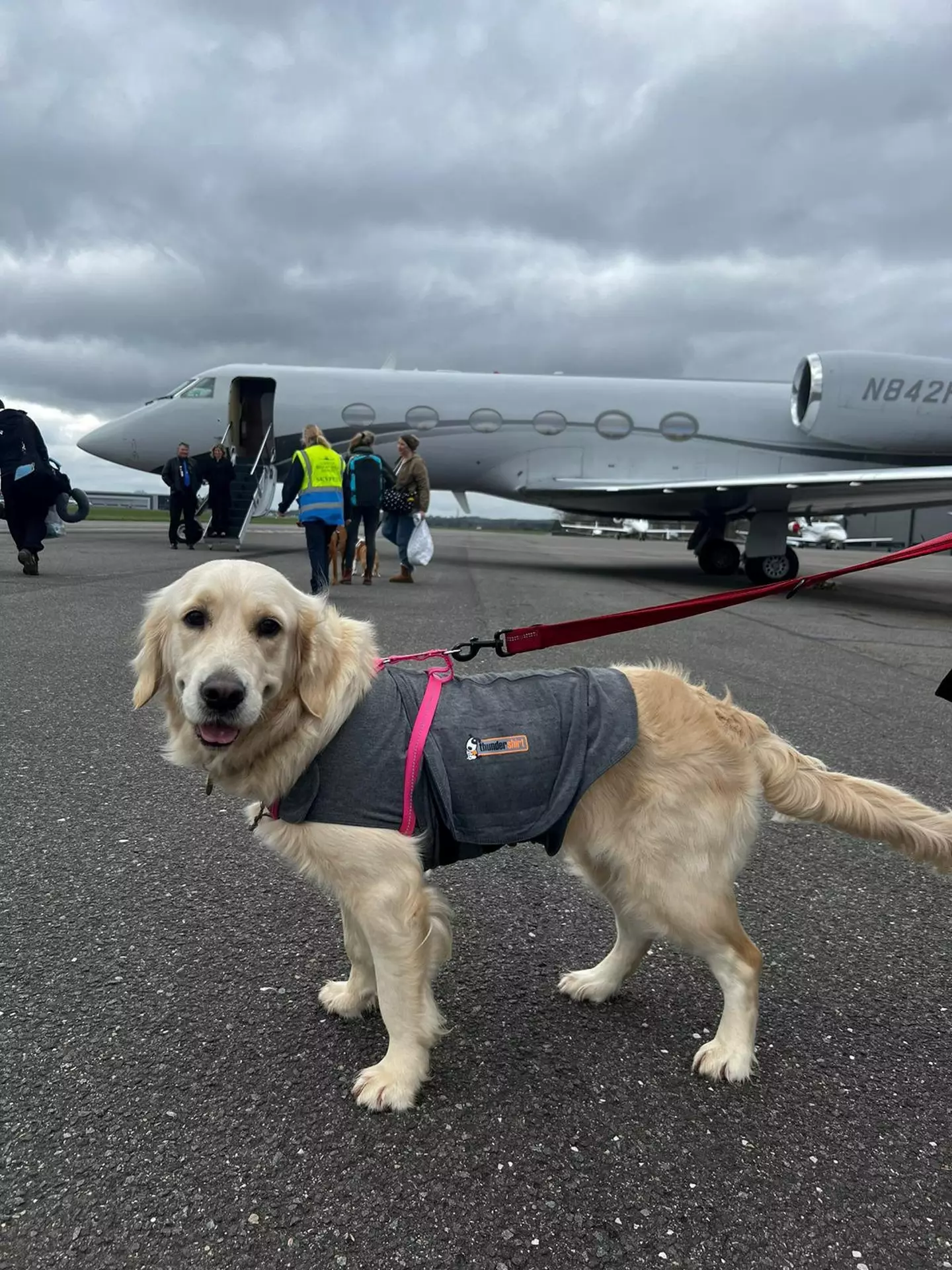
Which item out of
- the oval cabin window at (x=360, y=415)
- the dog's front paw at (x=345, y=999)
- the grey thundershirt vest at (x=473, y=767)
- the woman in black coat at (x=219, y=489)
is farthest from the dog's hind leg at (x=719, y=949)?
the oval cabin window at (x=360, y=415)

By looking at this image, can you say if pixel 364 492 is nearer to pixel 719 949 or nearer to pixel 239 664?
pixel 239 664

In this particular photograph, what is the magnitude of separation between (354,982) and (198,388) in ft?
64.3

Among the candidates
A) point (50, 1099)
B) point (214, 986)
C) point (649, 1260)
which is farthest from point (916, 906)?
point (50, 1099)

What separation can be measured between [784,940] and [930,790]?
1803mm

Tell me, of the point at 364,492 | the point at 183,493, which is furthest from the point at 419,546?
the point at 183,493

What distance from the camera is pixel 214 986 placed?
2.26 m

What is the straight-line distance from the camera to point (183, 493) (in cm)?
1795

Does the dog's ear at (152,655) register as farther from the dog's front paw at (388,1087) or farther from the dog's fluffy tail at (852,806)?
the dog's fluffy tail at (852,806)

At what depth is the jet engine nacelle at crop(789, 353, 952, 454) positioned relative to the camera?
17.8 metres

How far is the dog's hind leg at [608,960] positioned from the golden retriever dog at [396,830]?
10cm

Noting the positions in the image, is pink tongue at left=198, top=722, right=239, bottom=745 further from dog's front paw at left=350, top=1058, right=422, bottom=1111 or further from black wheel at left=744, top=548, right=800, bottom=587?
black wheel at left=744, top=548, right=800, bottom=587

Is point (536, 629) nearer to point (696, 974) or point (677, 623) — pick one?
point (696, 974)

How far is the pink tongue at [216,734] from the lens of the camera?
1940 millimetres

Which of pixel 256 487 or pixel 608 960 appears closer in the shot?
pixel 608 960
